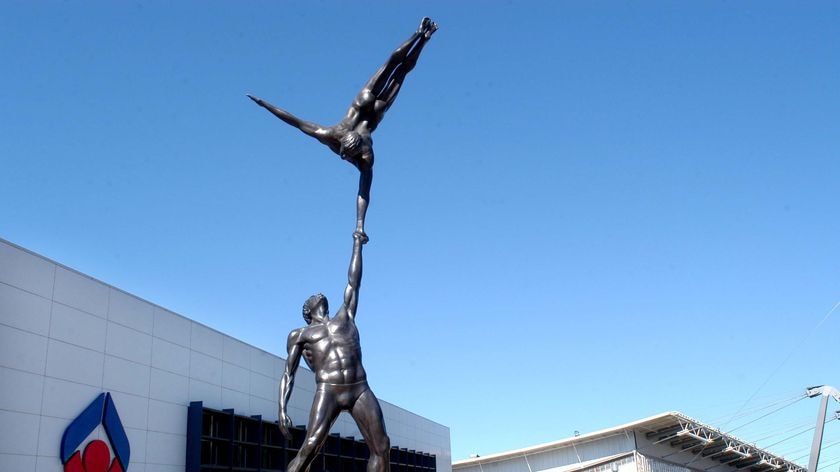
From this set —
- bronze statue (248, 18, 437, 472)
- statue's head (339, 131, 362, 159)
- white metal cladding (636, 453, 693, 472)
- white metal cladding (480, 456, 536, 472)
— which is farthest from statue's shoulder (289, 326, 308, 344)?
white metal cladding (480, 456, 536, 472)

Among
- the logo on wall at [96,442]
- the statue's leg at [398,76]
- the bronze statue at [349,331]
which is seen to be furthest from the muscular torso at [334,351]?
the logo on wall at [96,442]

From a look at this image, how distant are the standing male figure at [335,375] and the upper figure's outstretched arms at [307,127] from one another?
1249mm

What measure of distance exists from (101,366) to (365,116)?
1098 cm

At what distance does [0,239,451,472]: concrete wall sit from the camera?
15992 mm

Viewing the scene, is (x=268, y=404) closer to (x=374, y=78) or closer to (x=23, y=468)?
(x=23, y=468)

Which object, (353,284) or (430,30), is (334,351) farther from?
(430,30)

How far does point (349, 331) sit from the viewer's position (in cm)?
947

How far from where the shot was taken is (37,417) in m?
16.4

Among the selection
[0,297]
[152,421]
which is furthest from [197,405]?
[0,297]

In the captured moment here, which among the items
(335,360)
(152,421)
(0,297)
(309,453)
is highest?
(0,297)

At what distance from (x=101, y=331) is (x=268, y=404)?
8.08m

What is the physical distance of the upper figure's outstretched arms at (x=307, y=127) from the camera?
408 inches

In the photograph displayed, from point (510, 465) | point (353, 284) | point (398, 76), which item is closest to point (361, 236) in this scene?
point (353, 284)

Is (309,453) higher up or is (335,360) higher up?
(335,360)
